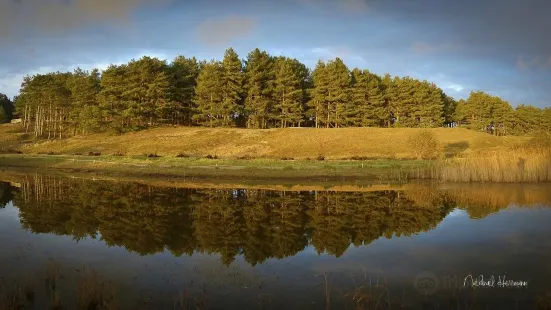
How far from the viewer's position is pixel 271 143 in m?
63.3

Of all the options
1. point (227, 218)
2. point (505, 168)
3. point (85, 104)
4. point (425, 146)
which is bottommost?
point (227, 218)

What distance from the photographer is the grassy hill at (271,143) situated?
58.3 meters

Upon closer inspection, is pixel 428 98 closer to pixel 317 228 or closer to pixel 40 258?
pixel 317 228

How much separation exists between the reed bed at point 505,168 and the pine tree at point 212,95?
51.0 meters

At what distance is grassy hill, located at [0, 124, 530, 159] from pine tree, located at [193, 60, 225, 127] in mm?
5473

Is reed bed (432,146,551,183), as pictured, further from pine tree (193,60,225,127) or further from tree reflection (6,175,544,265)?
pine tree (193,60,225,127)

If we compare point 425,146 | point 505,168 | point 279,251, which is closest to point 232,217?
point 279,251

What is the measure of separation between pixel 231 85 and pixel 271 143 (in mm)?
21980

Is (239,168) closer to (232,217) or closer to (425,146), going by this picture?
(232,217)

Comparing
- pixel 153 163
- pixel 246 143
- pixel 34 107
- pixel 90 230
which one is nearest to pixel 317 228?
pixel 90 230

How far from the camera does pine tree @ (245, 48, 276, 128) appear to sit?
259ft

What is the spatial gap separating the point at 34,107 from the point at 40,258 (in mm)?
99572

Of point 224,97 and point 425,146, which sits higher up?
point 224,97

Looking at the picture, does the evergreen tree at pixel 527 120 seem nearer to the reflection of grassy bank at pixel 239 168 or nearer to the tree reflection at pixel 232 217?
the reflection of grassy bank at pixel 239 168
